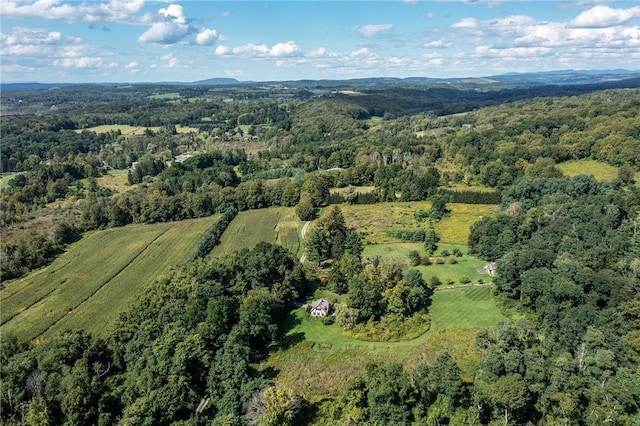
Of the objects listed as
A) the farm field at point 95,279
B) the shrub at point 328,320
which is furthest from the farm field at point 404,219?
the farm field at point 95,279

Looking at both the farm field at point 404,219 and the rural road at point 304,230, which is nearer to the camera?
the rural road at point 304,230

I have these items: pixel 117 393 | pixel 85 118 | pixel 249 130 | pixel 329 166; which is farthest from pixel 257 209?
pixel 85 118

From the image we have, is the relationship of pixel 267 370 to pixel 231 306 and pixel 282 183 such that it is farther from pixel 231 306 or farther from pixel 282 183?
pixel 282 183

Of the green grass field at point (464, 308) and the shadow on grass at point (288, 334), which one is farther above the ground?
the green grass field at point (464, 308)

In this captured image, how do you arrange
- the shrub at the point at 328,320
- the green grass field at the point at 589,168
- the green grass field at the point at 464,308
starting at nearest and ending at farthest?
the green grass field at the point at 464,308
the shrub at the point at 328,320
the green grass field at the point at 589,168

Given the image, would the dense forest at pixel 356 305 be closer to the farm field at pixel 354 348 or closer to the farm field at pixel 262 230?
the farm field at pixel 354 348

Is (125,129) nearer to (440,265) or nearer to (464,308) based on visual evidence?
(440,265)

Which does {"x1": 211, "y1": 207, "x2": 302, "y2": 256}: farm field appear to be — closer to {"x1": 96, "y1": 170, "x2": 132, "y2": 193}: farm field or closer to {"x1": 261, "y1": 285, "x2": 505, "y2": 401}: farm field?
{"x1": 261, "y1": 285, "x2": 505, "y2": 401}: farm field
